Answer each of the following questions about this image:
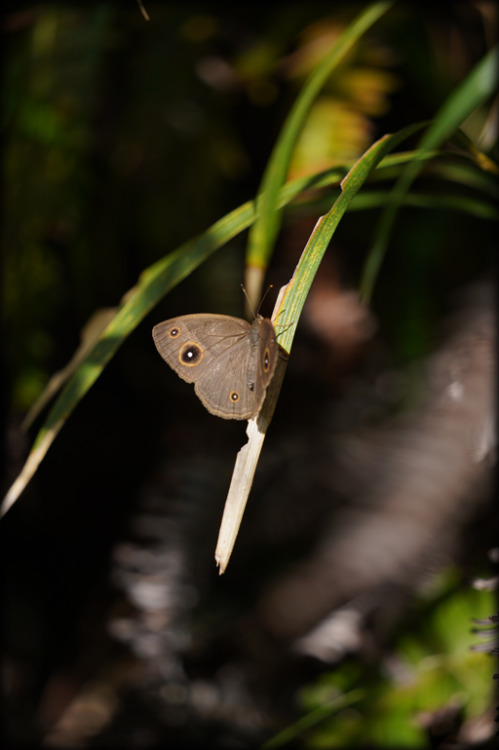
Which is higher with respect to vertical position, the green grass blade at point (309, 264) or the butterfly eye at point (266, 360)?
the green grass blade at point (309, 264)

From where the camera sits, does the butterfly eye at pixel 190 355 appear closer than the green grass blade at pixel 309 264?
No

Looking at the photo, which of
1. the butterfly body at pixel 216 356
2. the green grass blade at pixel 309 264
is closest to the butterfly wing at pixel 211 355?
the butterfly body at pixel 216 356

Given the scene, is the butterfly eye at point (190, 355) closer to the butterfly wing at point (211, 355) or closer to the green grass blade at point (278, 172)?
the butterfly wing at point (211, 355)

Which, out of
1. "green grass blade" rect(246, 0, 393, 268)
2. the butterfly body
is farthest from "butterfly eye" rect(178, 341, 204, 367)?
"green grass blade" rect(246, 0, 393, 268)

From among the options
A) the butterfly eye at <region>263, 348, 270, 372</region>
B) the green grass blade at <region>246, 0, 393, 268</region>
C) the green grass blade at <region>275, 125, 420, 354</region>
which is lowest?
the butterfly eye at <region>263, 348, 270, 372</region>

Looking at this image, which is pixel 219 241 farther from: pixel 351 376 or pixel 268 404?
pixel 351 376

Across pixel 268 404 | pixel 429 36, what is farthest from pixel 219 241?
pixel 429 36

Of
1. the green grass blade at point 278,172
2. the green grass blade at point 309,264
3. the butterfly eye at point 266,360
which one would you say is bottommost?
the butterfly eye at point 266,360

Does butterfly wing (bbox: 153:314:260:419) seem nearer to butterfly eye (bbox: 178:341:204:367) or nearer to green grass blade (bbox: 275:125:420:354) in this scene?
butterfly eye (bbox: 178:341:204:367)
